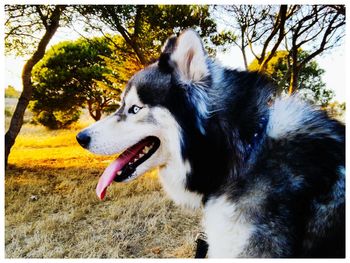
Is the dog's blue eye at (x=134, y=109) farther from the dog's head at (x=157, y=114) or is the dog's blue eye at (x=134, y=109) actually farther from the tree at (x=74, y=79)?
the tree at (x=74, y=79)

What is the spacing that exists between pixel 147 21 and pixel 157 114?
376 centimetres

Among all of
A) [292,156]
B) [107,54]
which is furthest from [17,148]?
[292,156]

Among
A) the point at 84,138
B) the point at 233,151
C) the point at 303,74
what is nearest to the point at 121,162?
the point at 84,138

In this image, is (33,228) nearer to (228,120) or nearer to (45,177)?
(45,177)

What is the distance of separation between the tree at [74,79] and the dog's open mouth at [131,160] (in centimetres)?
384

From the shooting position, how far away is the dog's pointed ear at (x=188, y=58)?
6.86 ft

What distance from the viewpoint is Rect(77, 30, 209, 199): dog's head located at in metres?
Answer: 2.20

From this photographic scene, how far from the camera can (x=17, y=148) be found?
27.5ft

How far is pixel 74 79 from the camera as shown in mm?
7152

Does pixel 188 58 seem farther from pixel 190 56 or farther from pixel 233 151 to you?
pixel 233 151

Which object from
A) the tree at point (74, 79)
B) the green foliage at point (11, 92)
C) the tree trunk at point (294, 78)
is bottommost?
the green foliage at point (11, 92)

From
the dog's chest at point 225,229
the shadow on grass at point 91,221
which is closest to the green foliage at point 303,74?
the shadow on grass at point 91,221

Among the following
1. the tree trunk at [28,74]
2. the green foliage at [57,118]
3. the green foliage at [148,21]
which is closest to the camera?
the green foliage at [148,21]

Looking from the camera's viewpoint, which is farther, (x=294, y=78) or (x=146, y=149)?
(x=294, y=78)
